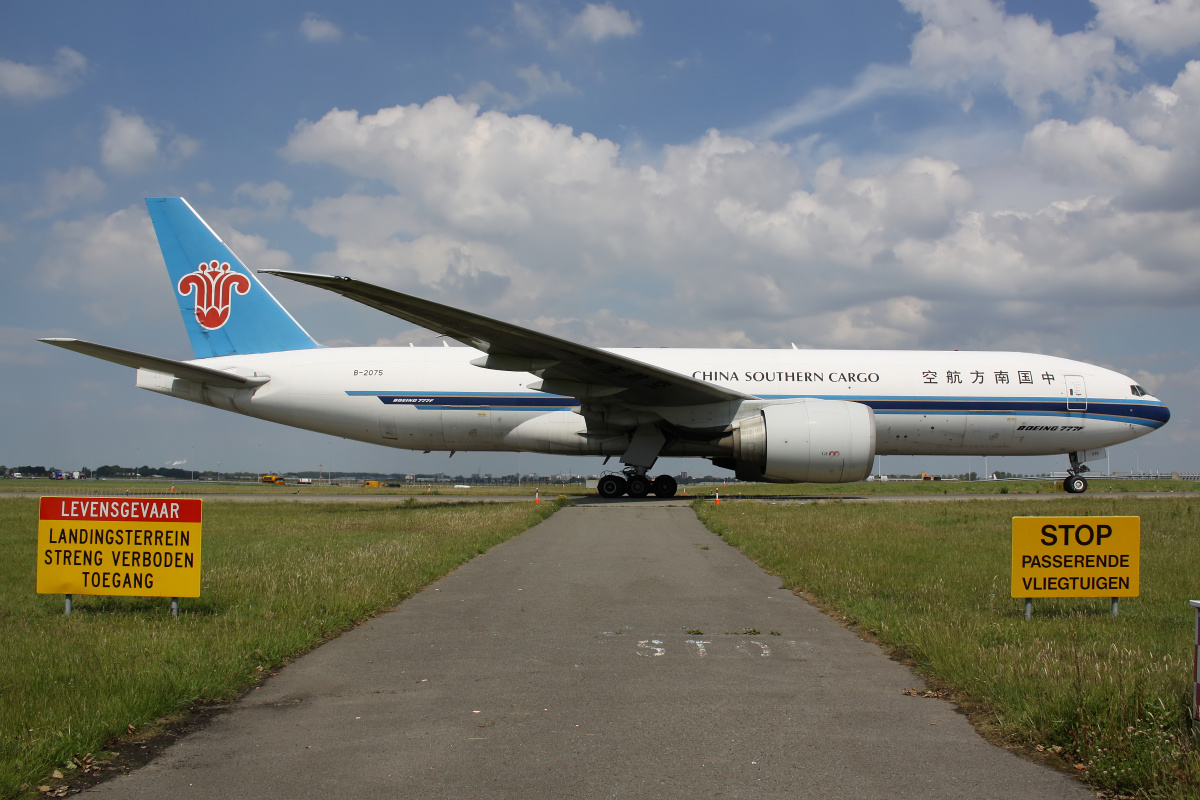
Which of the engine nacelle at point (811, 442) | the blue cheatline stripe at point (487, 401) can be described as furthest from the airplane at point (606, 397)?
the engine nacelle at point (811, 442)

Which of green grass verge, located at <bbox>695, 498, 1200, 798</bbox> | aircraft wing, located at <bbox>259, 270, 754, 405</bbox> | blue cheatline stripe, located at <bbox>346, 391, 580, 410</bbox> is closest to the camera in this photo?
green grass verge, located at <bbox>695, 498, 1200, 798</bbox>

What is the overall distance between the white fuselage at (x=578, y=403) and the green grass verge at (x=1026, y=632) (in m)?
7.56

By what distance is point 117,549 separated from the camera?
6.33 metres

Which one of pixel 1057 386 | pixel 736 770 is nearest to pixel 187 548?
pixel 736 770

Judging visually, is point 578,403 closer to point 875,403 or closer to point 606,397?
point 606,397

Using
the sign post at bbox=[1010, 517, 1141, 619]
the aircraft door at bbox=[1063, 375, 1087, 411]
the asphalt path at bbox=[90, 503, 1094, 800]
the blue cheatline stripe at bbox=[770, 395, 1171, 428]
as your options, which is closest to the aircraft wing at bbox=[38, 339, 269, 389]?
the asphalt path at bbox=[90, 503, 1094, 800]

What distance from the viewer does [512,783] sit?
3.16 m

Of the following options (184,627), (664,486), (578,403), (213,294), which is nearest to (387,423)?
(578,403)

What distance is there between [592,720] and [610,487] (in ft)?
54.3

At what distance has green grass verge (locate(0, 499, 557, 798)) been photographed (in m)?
3.70

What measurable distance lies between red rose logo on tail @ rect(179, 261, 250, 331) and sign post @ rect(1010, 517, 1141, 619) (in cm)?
1945

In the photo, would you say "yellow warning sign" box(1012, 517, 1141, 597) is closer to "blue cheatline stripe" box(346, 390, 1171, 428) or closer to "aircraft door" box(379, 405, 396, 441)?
"blue cheatline stripe" box(346, 390, 1171, 428)

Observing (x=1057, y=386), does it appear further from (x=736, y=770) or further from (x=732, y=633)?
(x=736, y=770)

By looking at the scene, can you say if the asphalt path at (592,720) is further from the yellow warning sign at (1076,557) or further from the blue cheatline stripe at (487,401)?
the blue cheatline stripe at (487,401)
